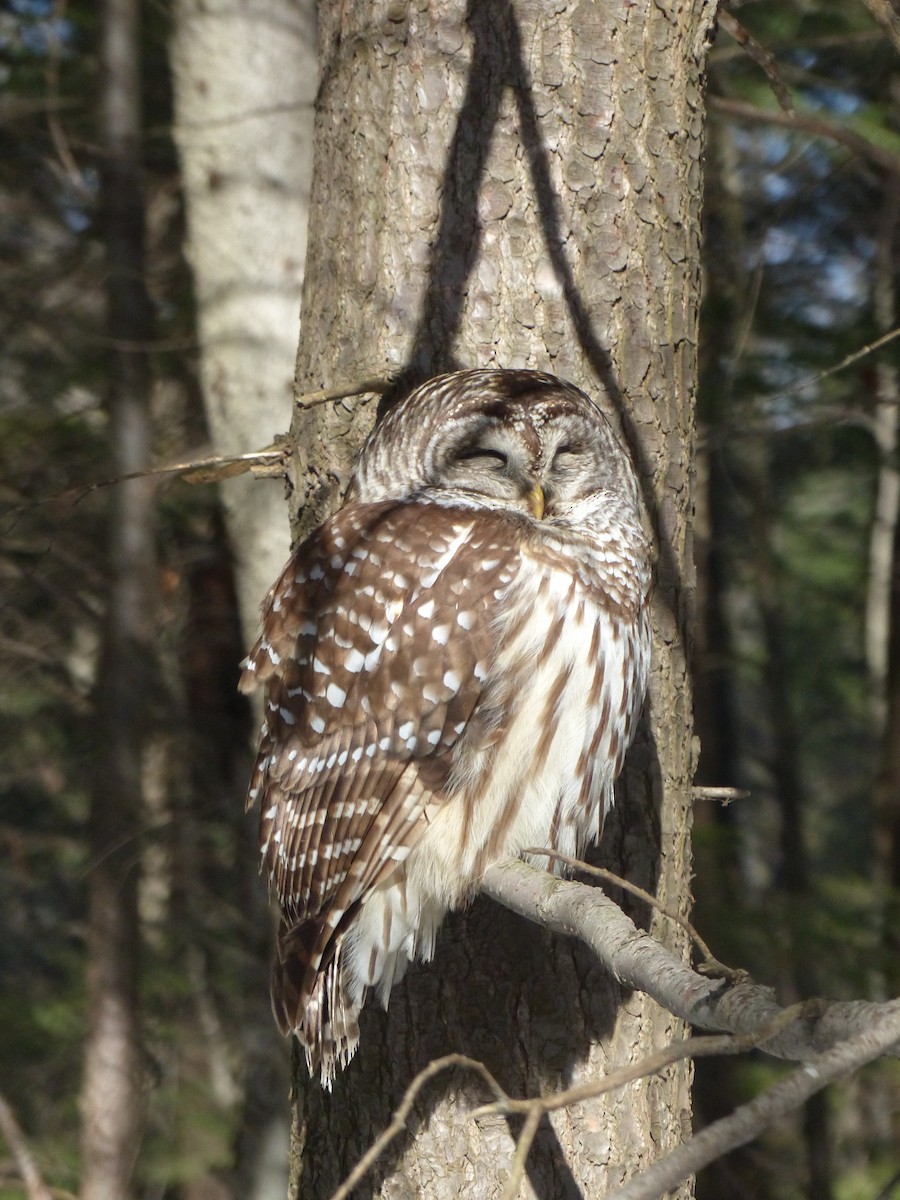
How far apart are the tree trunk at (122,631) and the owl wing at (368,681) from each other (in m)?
3.31

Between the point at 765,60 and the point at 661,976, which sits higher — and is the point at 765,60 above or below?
above

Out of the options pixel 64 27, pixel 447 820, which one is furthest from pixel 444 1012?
pixel 64 27

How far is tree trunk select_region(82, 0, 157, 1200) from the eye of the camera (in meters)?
6.16

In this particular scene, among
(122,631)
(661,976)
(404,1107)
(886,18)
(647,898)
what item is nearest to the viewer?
(404,1107)

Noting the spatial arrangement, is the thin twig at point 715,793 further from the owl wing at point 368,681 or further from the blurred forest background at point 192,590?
the blurred forest background at point 192,590

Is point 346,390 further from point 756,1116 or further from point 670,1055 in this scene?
point 756,1116

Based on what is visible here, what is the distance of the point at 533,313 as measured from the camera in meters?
3.02

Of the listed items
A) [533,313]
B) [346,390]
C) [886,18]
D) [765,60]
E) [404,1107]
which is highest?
[765,60]

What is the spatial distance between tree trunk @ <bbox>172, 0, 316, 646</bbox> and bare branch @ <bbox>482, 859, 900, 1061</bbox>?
3274 mm

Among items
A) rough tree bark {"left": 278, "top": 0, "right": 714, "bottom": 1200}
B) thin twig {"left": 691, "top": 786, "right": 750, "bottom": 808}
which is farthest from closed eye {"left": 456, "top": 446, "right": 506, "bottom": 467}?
thin twig {"left": 691, "top": 786, "right": 750, "bottom": 808}

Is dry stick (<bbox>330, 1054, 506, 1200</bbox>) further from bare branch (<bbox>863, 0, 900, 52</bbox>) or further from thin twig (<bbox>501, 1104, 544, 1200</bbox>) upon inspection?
bare branch (<bbox>863, 0, 900, 52</bbox>)

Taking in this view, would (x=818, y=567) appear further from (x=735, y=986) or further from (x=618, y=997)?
(x=735, y=986)

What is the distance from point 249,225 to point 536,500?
3246 mm

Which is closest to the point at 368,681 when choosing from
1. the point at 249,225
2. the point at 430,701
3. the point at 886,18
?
the point at 430,701
